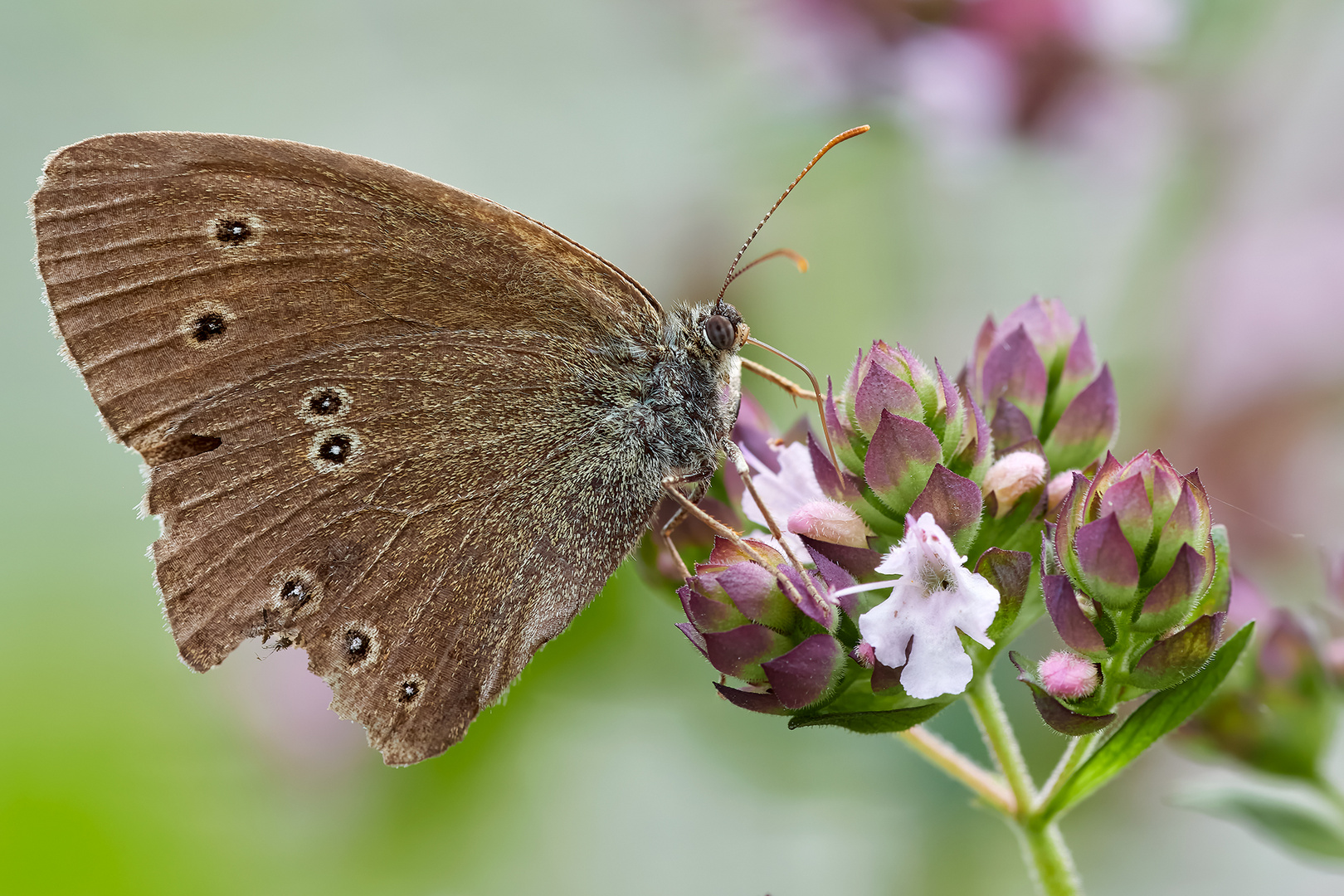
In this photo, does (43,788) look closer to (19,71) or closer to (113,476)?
(113,476)

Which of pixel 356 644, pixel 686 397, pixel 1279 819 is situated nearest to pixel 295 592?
pixel 356 644

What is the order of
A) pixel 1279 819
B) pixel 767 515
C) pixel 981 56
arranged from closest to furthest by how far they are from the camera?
1. pixel 767 515
2. pixel 1279 819
3. pixel 981 56

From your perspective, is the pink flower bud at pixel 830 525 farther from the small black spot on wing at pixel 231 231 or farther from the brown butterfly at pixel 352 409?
the small black spot on wing at pixel 231 231

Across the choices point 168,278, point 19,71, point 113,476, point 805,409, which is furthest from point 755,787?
point 19,71

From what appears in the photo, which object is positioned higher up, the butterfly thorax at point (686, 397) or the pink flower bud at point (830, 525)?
the pink flower bud at point (830, 525)

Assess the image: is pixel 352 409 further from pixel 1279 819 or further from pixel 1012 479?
pixel 1279 819

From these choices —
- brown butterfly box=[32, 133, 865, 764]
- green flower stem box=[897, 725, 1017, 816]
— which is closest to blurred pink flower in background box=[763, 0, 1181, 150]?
brown butterfly box=[32, 133, 865, 764]

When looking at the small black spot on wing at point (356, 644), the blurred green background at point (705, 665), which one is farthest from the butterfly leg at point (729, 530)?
the blurred green background at point (705, 665)
